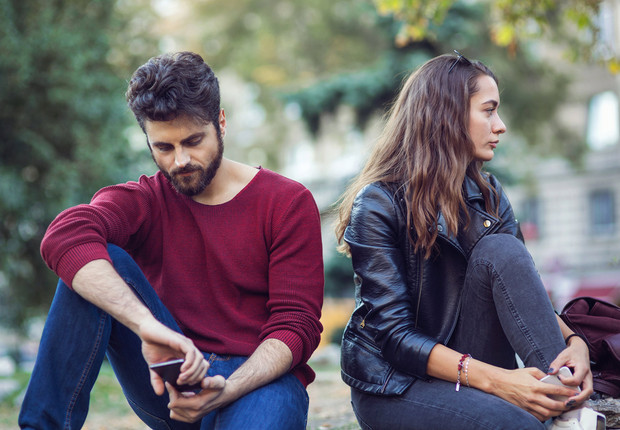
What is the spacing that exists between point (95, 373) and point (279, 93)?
12304 millimetres

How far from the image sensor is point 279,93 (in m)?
14.5

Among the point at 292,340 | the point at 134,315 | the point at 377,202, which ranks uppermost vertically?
the point at 377,202

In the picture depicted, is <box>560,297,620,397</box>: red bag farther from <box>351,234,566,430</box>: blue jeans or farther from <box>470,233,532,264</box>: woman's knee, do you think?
<box>470,233,532,264</box>: woman's knee

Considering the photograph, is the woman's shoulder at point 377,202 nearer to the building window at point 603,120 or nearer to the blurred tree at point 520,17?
the blurred tree at point 520,17

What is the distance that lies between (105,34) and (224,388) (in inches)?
412

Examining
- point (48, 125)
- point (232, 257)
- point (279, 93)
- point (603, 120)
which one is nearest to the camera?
point (232, 257)

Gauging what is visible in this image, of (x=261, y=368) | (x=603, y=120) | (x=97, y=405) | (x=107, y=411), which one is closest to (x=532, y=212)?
(x=603, y=120)

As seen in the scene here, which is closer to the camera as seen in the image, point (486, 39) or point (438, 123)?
A: point (438, 123)

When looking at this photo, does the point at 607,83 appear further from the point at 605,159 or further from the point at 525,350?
the point at 525,350

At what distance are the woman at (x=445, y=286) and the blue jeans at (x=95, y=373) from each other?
39 cm

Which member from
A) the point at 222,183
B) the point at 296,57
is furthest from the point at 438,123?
the point at 296,57

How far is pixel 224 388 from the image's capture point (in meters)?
2.58

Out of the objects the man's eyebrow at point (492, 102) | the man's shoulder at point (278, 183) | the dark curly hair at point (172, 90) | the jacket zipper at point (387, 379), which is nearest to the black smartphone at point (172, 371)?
the jacket zipper at point (387, 379)

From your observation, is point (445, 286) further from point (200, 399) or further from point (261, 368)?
point (200, 399)
